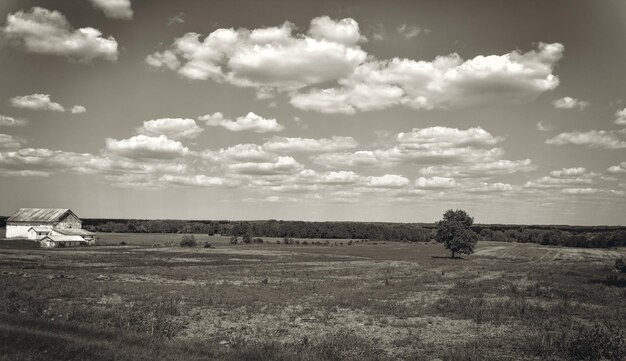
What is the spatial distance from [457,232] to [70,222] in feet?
303

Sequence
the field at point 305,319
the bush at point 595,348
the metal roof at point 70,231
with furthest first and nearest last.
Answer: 1. the metal roof at point 70,231
2. the bush at point 595,348
3. the field at point 305,319

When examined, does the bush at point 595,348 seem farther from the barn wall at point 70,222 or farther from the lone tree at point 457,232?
the barn wall at point 70,222

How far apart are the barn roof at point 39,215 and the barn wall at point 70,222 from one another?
1.21 meters

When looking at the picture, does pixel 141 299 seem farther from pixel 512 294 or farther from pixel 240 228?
pixel 240 228

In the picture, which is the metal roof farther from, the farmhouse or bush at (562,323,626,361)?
bush at (562,323,626,361)

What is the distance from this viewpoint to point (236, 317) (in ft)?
76.8

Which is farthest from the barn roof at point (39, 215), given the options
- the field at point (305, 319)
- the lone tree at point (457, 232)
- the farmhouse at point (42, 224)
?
the lone tree at point (457, 232)

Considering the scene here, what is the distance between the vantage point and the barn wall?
10519 cm

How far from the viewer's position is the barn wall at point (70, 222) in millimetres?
105188

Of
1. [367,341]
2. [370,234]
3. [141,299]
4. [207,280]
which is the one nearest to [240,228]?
[370,234]

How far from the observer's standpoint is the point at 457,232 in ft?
271

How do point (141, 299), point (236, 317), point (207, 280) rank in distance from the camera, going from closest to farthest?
point (236, 317) < point (141, 299) < point (207, 280)

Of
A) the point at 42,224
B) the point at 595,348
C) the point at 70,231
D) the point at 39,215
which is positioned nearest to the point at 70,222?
the point at 42,224

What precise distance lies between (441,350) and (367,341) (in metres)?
3.02
